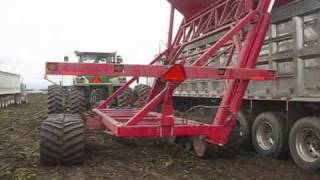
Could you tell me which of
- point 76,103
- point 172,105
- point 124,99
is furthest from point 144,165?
point 124,99

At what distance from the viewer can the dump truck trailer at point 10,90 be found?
95.5 feet

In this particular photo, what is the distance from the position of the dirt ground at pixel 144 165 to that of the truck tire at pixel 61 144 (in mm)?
129

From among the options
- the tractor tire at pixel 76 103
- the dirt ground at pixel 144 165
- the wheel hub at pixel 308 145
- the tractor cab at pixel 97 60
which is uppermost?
the tractor cab at pixel 97 60

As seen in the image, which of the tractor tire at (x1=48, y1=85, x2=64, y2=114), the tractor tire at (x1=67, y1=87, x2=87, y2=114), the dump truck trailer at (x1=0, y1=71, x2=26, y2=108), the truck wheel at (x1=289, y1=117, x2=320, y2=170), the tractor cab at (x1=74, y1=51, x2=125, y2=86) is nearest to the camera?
the truck wheel at (x1=289, y1=117, x2=320, y2=170)

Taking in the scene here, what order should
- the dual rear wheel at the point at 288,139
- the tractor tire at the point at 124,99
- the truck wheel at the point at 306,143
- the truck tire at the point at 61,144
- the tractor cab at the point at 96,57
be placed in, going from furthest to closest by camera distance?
the tractor cab at the point at 96,57, the tractor tire at the point at 124,99, the truck tire at the point at 61,144, the dual rear wheel at the point at 288,139, the truck wheel at the point at 306,143

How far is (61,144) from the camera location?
7.32 meters

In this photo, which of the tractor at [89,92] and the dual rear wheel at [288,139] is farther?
the tractor at [89,92]

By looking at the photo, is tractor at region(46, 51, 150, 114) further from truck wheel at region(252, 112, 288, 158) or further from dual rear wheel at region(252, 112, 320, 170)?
dual rear wheel at region(252, 112, 320, 170)

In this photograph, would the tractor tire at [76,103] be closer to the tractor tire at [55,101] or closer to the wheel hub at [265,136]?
the tractor tire at [55,101]

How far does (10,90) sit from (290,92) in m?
27.0

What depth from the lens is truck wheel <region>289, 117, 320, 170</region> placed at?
23.3 feet

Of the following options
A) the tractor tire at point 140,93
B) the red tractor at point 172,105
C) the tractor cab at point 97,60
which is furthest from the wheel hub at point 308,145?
the tractor cab at point 97,60

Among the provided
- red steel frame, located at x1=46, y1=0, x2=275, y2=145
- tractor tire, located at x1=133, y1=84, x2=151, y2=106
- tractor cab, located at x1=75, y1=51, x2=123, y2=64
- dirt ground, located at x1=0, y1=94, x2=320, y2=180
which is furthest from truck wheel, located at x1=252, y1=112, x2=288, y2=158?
tractor cab, located at x1=75, y1=51, x2=123, y2=64

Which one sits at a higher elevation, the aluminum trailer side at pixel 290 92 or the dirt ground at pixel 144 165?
the aluminum trailer side at pixel 290 92
